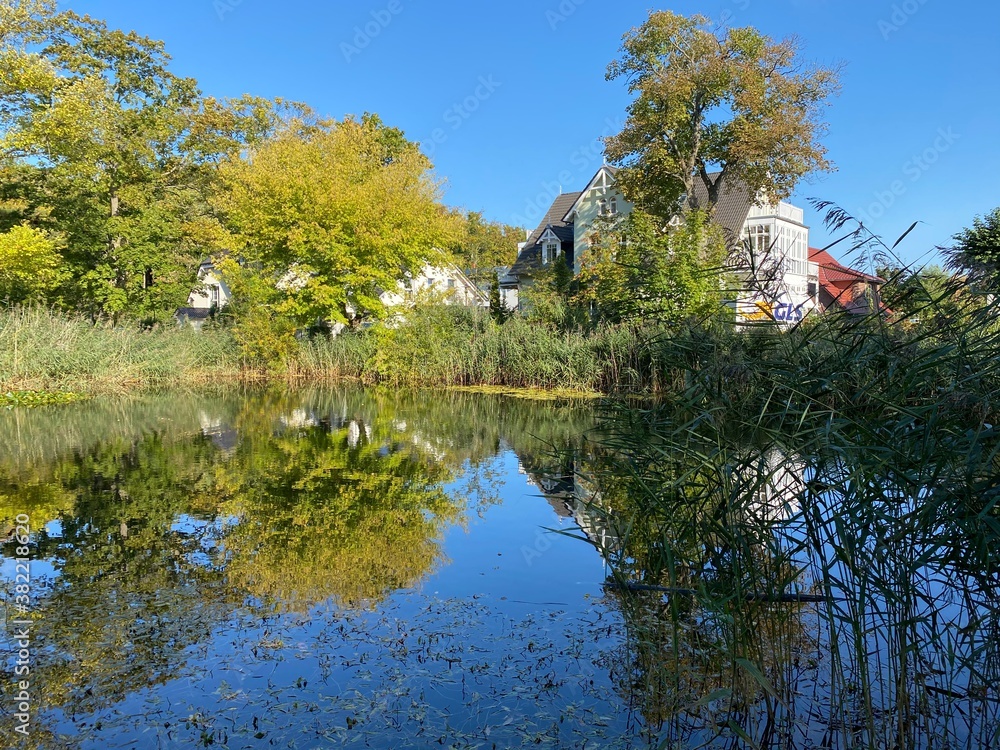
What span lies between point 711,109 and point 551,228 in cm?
1328

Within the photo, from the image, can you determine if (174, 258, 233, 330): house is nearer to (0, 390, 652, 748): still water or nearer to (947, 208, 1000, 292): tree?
(0, 390, 652, 748): still water

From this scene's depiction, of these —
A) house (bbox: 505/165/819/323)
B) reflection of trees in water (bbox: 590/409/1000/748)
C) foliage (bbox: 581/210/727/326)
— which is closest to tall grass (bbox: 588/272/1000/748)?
reflection of trees in water (bbox: 590/409/1000/748)

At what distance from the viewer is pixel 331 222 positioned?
1005 inches

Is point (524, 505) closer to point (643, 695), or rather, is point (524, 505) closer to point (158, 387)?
point (643, 695)

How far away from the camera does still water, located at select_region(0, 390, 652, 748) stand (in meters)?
4.12

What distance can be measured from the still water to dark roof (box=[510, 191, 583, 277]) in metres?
29.8

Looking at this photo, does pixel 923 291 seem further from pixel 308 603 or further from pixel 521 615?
pixel 308 603

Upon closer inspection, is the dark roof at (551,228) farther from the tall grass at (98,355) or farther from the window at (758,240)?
the tall grass at (98,355)

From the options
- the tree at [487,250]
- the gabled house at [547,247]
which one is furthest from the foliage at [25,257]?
the tree at [487,250]

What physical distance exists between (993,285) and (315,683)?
428 centimetres

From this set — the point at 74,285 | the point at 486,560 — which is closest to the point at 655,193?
the point at 74,285

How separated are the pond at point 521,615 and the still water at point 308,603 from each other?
0.02 meters

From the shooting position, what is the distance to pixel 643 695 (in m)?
4.36

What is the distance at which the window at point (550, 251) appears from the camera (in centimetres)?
3962
